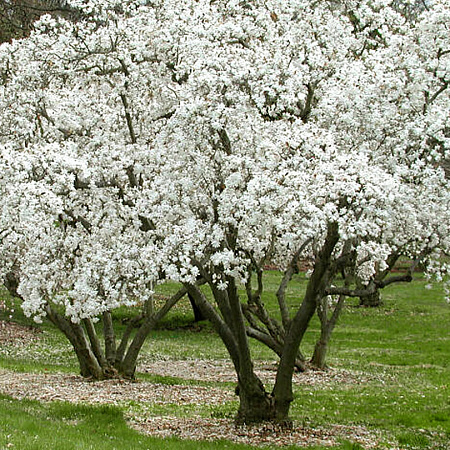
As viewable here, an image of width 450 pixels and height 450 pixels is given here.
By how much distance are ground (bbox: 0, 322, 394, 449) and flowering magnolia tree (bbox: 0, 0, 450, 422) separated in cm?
89

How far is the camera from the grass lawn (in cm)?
1327

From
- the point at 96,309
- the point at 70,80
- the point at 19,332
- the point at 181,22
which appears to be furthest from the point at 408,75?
the point at 19,332

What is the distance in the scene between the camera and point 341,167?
38.4 ft

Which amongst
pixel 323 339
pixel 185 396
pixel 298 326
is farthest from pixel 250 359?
pixel 323 339

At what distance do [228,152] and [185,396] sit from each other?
9.16 meters

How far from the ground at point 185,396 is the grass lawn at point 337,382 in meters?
0.45

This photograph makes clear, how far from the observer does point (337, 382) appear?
23031 mm

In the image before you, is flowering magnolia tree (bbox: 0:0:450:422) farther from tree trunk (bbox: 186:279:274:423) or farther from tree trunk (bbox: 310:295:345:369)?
tree trunk (bbox: 310:295:345:369)

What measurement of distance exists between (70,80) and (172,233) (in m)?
7.48

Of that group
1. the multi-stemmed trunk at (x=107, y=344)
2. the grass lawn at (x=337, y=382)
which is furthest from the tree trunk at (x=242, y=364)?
the multi-stemmed trunk at (x=107, y=344)

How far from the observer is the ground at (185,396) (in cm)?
1427

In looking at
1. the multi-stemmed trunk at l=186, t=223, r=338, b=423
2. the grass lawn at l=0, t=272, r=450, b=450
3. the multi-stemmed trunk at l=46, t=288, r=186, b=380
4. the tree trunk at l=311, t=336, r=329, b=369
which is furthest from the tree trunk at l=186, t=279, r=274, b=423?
the tree trunk at l=311, t=336, r=329, b=369

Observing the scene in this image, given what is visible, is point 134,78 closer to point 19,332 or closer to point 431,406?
Result: point 431,406

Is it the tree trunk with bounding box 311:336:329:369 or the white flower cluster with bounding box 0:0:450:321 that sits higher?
the white flower cluster with bounding box 0:0:450:321
